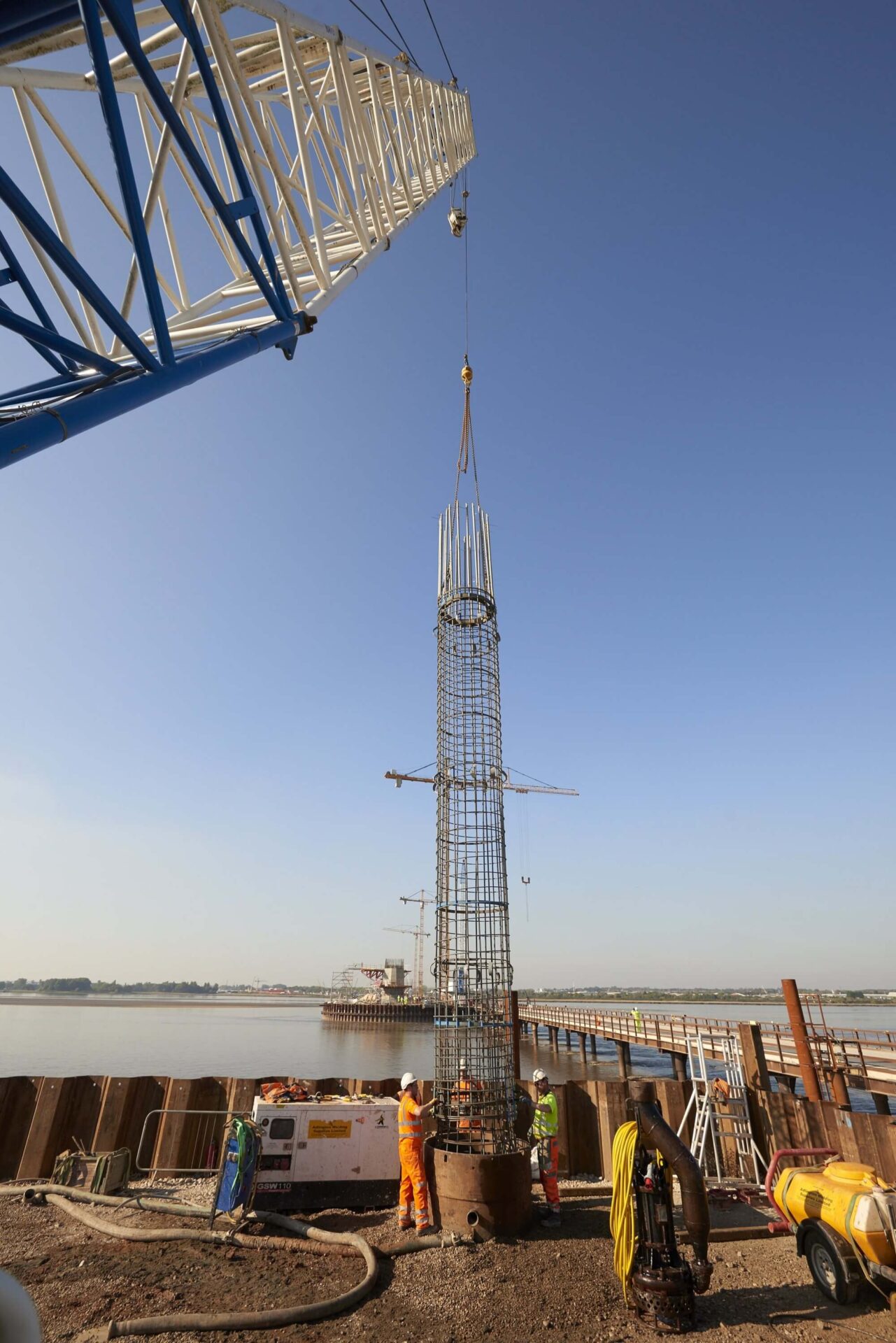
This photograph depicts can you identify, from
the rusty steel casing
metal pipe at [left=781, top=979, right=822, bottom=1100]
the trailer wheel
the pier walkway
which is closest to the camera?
the trailer wheel

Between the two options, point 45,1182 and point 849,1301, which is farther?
point 45,1182

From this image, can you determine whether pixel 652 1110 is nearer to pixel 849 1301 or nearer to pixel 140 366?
pixel 849 1301

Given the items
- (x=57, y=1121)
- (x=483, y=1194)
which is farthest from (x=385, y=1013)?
(x=483, y=1194)

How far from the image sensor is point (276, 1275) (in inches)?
306

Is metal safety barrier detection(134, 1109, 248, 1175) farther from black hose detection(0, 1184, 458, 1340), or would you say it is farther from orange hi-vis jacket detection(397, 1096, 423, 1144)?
Answer: orange hi-vis jacket detection(397, 1096, 423, 1144)

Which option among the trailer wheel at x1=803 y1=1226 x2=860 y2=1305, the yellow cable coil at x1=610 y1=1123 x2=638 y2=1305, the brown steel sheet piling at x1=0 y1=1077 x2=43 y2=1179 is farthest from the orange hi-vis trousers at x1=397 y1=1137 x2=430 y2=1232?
the brown steel sheet piling at x1=0 y1=1077 x2=43 y2=1179

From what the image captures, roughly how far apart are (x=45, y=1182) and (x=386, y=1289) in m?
6.92

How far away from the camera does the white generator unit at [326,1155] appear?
32.4 feet

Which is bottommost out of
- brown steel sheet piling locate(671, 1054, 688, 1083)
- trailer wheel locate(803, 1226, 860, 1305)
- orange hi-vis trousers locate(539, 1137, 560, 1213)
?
trailer wheel locate(803, 1226, 860, 1305)

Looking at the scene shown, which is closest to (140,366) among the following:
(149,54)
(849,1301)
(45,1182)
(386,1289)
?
(149,54)

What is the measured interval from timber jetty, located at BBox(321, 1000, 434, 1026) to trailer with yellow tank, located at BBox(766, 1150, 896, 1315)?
278 ft

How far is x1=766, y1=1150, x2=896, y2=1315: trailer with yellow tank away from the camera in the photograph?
6.67 metres

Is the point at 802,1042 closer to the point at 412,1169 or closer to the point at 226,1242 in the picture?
the point at 412,1169

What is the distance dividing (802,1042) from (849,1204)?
927cm
